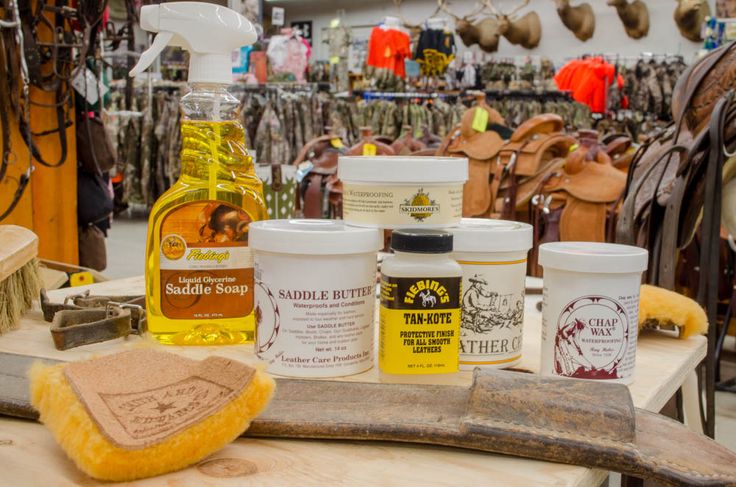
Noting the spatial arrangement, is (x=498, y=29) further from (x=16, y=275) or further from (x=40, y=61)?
(x=16, y=275)

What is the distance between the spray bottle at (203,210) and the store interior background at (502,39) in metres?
4.33

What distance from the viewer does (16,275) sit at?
42.3 inches

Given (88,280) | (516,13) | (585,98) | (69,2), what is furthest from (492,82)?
(88,280)

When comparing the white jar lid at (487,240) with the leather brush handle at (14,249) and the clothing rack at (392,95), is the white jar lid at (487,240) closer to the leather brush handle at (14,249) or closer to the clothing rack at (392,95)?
the leather brush handle at (14,249)

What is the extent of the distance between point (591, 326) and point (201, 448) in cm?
41

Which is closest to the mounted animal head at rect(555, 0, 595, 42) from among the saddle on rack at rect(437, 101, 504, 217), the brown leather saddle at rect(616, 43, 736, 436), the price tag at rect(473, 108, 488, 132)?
the saddle on rack at rect(437, 101, 504, 217)

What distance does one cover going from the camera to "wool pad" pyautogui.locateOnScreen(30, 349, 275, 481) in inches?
22.6

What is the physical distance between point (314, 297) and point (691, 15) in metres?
8.13

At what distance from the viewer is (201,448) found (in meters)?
0.61

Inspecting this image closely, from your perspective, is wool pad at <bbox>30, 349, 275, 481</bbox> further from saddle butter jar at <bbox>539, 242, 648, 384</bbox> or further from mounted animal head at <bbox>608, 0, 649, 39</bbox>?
mounted animal head at <bbox>608, 0, 649, 39</bbox>

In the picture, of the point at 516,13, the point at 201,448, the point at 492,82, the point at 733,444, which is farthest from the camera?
the point at 516,13

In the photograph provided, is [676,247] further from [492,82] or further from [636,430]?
[492,82]

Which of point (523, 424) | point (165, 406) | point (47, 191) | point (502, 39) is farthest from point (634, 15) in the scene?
point (165, 406)

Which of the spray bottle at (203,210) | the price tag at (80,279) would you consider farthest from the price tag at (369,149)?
the spray bottle at (203,210)
